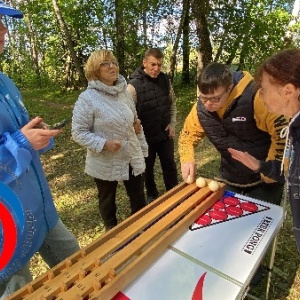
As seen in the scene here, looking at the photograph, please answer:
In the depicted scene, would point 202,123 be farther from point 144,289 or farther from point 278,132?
point 144,289

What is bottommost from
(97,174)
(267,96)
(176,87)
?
(176,87)

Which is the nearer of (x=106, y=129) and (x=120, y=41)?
(x=106, y=129)

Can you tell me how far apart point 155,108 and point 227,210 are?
1781mm

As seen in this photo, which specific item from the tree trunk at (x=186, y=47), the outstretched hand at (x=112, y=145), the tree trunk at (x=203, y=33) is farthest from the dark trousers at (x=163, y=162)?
the tree trunk at (x=186, y=47)

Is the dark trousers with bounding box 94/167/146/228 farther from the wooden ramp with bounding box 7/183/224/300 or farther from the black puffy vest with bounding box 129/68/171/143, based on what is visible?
the wooden ramp with bounding box 7/183/224/300

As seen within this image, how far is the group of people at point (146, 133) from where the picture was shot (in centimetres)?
139

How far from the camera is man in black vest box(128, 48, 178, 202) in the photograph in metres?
3.24

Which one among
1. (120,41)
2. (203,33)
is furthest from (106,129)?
(120,41)

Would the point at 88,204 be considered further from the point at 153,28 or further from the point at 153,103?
the point at 153,28

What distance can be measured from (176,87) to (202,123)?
10.1m

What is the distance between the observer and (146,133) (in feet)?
11.1

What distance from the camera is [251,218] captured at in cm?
175

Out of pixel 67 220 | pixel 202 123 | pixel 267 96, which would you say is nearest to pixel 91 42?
pixel 67 220

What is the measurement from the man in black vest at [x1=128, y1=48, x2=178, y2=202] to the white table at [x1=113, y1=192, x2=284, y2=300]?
1643mm
